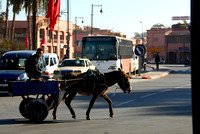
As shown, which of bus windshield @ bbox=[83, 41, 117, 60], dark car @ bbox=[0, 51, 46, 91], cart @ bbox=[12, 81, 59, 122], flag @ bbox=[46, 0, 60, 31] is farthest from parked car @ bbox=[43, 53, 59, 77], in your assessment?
flag @ bbox=[46, 0, 60, 31]

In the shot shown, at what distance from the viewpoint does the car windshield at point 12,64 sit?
66.7 feet

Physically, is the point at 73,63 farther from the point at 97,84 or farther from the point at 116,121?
the point at 116,121

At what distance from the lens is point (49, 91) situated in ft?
37.1

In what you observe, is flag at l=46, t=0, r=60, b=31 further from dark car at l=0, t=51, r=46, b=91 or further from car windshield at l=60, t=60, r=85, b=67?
dark car at l=0, t=51, r=46, b=91

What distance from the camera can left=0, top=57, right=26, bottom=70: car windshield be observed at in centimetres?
2033

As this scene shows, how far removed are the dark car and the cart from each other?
26.3 feet

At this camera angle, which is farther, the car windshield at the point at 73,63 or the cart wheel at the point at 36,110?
the car windshield at the point at 73,63

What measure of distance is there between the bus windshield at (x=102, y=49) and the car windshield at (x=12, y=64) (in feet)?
45.1

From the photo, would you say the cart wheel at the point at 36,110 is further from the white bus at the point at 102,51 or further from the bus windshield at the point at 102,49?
the bus windshield at the point at 102,49

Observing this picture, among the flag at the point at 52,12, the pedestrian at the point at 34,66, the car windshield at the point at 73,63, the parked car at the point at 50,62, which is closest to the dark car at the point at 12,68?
the parked car at the point at 50,62

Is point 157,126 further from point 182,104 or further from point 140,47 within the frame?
point 140,47

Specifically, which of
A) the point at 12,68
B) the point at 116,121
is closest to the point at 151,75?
the point at 12,68

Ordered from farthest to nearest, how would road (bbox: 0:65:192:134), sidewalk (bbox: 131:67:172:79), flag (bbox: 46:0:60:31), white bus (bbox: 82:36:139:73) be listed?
flag (bbox: 46:0:60:31), sidewalk (bbox: 131:67:172:79), white bus (bbox: 82:36:139:73), road (bbox: 0:65:192:134)

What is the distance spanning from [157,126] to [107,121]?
1.52 m
